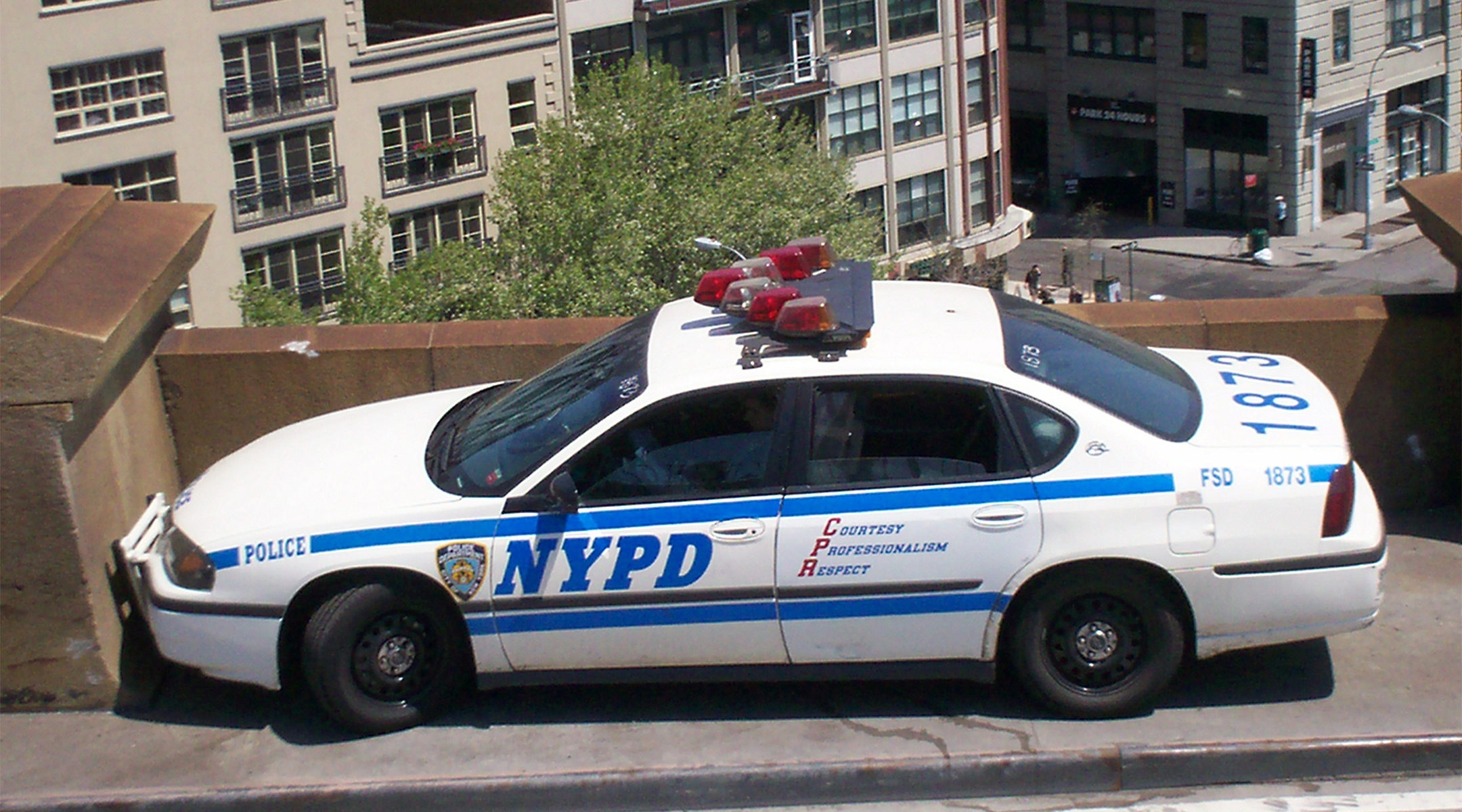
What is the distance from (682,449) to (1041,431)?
3.99 ft

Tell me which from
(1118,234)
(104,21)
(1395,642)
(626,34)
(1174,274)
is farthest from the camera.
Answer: (1118,234)

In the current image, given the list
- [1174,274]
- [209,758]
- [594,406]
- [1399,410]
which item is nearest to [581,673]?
[594,406]

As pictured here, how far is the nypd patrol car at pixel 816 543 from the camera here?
5.37 meters

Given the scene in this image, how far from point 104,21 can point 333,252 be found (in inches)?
309

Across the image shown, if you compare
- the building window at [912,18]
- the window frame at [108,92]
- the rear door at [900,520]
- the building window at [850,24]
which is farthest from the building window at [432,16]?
the rear door at [900,520]

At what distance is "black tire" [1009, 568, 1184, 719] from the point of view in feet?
17.7

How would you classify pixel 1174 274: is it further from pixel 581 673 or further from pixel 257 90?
pixel 581 673

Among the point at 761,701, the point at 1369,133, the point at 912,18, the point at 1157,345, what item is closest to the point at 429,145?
the point at 912,18

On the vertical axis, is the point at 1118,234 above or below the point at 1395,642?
below

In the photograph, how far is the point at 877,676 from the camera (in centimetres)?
556

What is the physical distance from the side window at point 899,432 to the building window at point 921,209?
48.0 meters

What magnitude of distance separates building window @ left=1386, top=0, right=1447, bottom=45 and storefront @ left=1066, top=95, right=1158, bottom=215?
850 centimetres

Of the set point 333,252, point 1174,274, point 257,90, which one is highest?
point 257,90

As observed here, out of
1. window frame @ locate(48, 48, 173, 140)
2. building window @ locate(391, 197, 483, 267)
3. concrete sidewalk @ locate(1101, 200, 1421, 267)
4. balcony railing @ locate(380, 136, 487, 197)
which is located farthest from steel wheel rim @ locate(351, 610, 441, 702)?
concrete sidewalk @ locate(1101, 200, 1421, 267)
